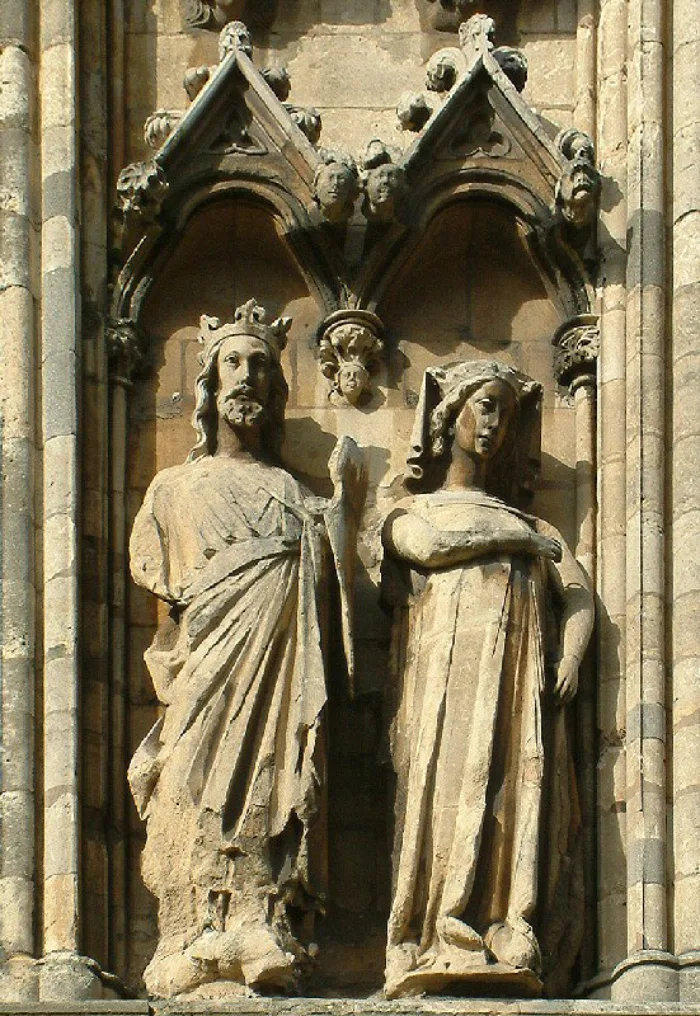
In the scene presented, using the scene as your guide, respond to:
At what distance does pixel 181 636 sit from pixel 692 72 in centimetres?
279

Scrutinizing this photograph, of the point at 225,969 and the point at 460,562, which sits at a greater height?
the point at 460,562

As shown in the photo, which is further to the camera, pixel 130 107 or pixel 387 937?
pixel 130 107

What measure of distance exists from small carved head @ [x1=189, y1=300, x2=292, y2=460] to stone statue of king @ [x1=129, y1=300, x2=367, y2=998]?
2.6 inches

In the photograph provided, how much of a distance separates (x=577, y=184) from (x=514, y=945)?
9.28 ft

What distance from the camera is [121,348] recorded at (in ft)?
54.1

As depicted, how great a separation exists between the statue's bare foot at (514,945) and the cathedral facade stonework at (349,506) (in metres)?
0.01

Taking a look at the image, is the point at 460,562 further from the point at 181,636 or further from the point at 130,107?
the point at 130,107

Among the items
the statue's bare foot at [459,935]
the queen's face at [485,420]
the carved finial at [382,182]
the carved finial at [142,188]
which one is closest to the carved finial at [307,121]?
the carved finial at [382,182]

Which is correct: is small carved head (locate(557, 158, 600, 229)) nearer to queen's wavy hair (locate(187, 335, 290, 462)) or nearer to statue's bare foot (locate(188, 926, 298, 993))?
queen's wavy hair (locate(187, 335, 290, 462))

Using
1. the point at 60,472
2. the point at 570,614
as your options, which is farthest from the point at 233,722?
the point at 570,614

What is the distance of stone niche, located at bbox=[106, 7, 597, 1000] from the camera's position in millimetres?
16516

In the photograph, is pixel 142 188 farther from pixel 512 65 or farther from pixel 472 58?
pixel 512 65

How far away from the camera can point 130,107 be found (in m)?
17.0

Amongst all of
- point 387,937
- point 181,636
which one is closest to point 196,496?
point 181,636
